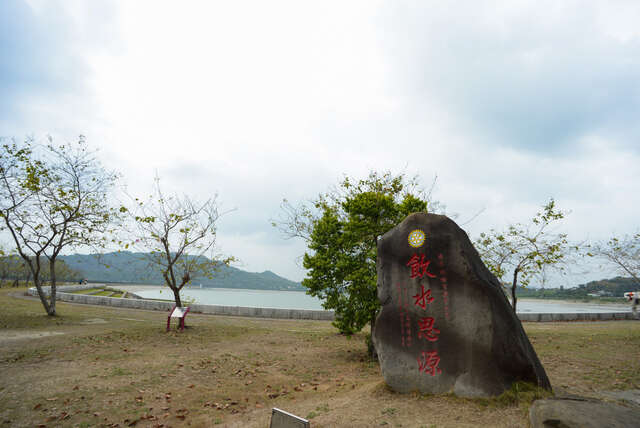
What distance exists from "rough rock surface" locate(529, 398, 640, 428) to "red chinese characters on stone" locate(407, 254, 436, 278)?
238 centimetres

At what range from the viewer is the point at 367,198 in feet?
33.2

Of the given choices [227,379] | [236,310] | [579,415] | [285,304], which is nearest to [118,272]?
[285,304]

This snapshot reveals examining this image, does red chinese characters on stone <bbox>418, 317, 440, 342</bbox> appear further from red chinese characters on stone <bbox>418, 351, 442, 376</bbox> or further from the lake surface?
the lake surface

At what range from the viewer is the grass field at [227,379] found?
5.38m

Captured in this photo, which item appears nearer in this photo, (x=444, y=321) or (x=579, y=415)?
(x=579, y=415)

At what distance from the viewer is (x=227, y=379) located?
8.01 meters

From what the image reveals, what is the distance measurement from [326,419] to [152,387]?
4113 mm

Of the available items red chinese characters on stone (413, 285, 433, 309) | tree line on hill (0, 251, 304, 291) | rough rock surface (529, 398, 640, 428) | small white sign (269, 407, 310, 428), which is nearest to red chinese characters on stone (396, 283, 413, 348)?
red chinese characters on stone (413, 285, 433, 309)

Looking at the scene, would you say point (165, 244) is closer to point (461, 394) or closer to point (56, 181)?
point (56, 181)

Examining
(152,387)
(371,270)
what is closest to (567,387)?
(371,270)

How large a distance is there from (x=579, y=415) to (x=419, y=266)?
2918 millimetres

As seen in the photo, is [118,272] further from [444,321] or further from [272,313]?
[444,321]

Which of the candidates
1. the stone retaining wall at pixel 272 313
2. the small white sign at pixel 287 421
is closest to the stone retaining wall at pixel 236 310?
the stone retaining wall at pixel 272 313

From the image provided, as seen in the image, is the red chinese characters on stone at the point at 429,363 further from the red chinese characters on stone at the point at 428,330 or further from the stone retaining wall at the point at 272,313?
the stone retaining wall at the point at 272,313
